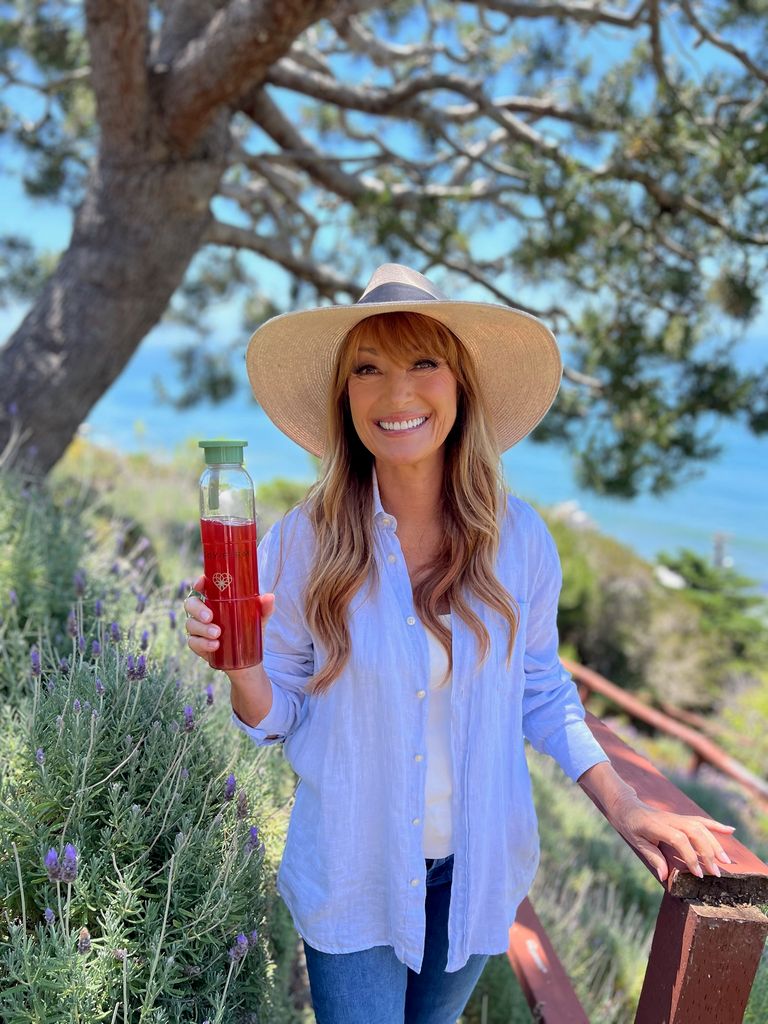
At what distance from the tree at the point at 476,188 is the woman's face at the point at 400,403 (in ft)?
9.23

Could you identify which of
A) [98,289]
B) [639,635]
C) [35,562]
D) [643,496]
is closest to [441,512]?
[35,562]

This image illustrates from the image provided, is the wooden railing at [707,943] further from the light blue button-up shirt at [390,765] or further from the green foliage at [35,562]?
the green foliage at [35,562]

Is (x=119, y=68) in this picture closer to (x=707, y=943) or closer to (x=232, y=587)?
(x=232, y=587)

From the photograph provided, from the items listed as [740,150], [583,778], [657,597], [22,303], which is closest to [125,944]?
[583,778]

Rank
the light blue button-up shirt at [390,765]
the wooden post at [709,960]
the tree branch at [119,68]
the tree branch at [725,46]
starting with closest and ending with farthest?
the wooden post at [709,960] < the light blue button-up shirt at [390,765] < the tree branch at [119,68] < the tree branch at [725,46]

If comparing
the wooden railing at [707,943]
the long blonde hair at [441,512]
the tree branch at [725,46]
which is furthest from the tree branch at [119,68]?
the wooden railing at [707,943]

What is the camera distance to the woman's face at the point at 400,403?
6.13 ft

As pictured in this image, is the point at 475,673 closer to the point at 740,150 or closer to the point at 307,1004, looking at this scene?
the point at 307,1004

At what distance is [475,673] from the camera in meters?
1.77

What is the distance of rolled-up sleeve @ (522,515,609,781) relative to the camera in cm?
190

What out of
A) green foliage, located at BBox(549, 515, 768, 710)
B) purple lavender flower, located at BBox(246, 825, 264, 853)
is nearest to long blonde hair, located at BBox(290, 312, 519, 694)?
purple lavender flower, located at BBox(246, 825, 264, 853)

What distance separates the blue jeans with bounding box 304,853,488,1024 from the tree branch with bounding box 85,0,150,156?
14.2 feet

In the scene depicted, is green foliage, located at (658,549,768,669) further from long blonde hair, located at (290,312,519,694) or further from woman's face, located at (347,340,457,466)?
woman's face, located at (347,340,457,466)

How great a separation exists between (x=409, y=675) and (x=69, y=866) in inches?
26.8
